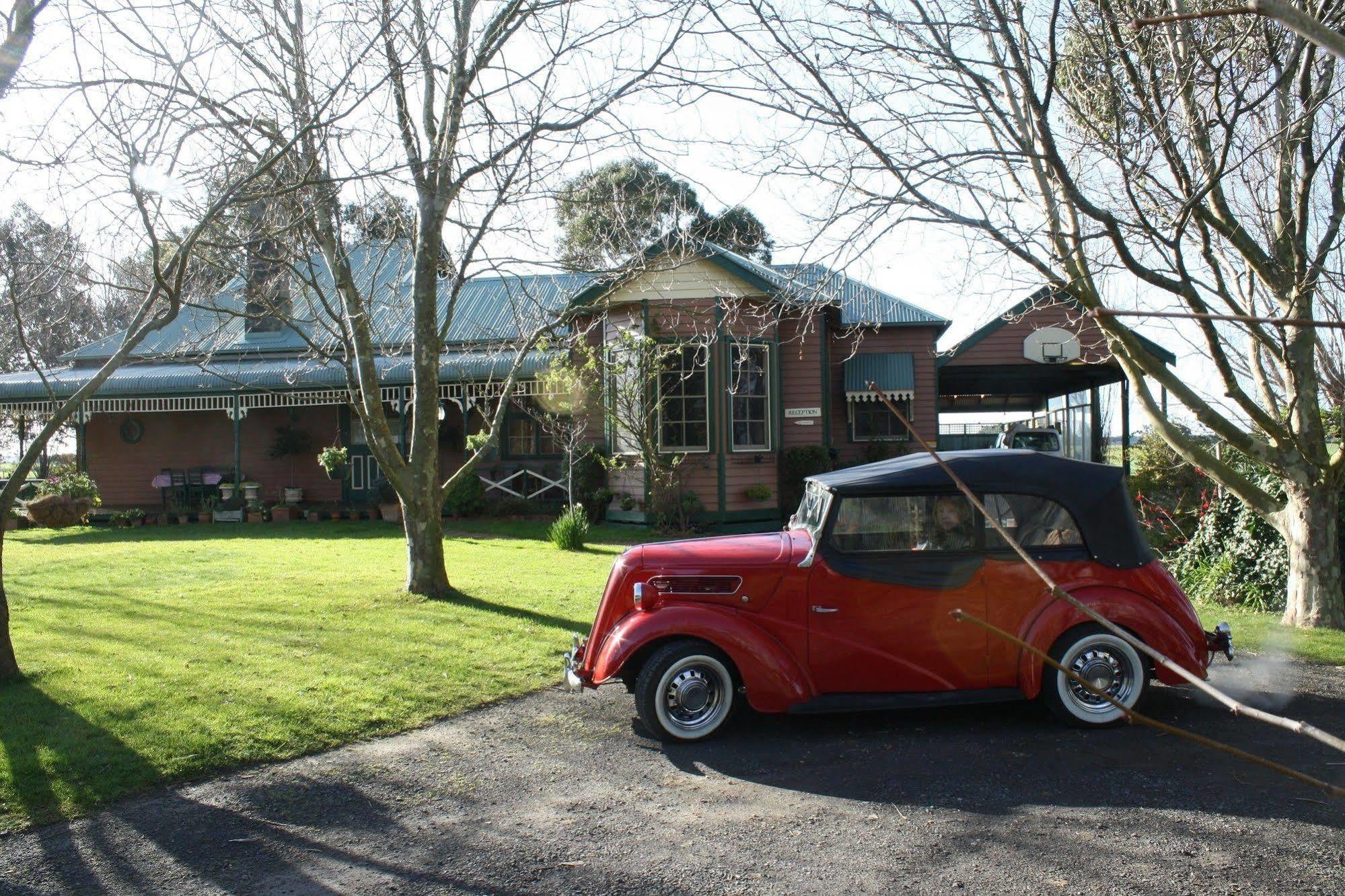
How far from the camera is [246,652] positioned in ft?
26.0

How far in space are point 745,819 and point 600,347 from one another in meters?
13.1

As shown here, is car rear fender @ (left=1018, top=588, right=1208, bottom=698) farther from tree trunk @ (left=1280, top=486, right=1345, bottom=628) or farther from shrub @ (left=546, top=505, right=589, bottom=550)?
shrub @ (left=546, top=505, right=589, bottom=550)

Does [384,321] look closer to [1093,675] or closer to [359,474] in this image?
[359,474]

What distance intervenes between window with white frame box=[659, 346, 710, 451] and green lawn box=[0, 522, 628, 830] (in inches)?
154

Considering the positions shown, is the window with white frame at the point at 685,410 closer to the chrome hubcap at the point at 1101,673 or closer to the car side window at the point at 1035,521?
the car side window at the point at 1035,521

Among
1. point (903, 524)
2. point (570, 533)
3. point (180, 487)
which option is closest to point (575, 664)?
point (903, 524)

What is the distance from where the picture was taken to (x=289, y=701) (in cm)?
650

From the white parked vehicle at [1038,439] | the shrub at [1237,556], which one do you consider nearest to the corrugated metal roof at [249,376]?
the shrub at [1237,556]

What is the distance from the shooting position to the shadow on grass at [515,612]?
912 cm

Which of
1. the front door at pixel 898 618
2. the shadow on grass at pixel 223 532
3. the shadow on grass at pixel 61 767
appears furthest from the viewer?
the shadow on grass at pixel 223 532

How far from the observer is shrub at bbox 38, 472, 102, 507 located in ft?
64.3

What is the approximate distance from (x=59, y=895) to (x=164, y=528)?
1674cm

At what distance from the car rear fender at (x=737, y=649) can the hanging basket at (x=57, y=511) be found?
17.6 metres

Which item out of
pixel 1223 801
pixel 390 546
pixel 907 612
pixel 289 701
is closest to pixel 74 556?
pixel 390 546
